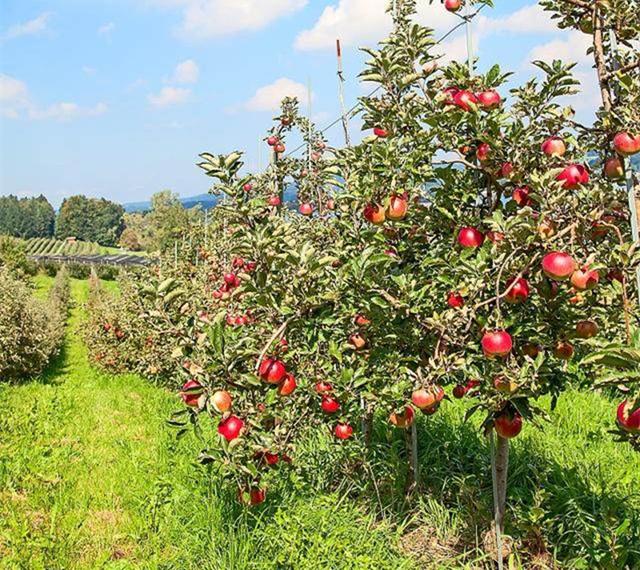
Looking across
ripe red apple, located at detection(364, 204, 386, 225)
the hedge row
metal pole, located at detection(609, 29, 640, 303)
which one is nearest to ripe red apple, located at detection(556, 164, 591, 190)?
metal pole, located at detection(609, 29, 640, 303)

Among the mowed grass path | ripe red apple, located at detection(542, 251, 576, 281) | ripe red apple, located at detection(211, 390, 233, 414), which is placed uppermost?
ripe red apple, located at detection(542, 251, 576, 281)

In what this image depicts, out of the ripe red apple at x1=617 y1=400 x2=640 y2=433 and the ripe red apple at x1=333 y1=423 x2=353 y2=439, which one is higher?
the ripe red apple at x1=617 y1=400 x2=640 y2=433

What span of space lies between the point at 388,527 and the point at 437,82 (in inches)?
90.9

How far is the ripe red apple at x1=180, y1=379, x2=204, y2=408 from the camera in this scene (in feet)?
7.30

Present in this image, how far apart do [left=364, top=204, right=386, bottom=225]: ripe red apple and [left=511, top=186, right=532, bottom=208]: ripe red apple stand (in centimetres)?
52

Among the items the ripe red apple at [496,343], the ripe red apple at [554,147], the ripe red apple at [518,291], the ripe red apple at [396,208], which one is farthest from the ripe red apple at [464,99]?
the ripe red apple at [496,343]

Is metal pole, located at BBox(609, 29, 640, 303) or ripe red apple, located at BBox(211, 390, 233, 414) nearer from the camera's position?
metal pole, located at BBox(609, 29, 640, 303)

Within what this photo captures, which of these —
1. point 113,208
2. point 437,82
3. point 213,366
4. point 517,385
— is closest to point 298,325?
point 213,366

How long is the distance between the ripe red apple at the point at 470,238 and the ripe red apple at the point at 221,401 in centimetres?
109

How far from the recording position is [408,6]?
8.98 ft

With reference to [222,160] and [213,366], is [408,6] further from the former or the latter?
[213,366]

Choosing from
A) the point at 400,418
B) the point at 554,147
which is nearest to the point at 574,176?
the point at 554,147

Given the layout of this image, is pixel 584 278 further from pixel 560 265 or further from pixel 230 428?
pixel 230 428

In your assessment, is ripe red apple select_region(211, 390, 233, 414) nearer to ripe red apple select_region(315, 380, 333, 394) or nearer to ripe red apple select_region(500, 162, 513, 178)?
ripe red apple select_region(315, 380, 333, 394)
